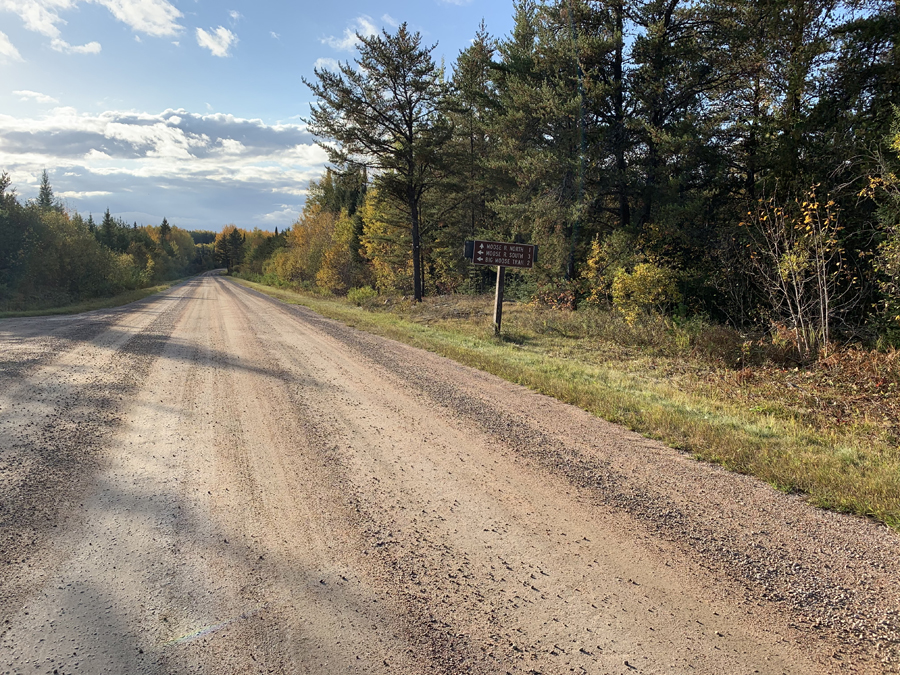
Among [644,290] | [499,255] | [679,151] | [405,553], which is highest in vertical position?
[679,151]

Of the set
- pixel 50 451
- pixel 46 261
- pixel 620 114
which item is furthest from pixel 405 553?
pixel 46 261

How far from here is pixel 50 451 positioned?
429cm

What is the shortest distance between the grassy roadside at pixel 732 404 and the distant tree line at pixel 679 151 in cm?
210

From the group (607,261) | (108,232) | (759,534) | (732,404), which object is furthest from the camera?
(108,232)

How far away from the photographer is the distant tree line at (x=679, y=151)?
30.0ft

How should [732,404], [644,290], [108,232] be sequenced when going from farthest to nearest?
1. [108,232]
2. [644,290]
3. [732,404]

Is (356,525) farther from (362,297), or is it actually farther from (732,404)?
(362,297)

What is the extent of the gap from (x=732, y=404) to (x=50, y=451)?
864 centimetres

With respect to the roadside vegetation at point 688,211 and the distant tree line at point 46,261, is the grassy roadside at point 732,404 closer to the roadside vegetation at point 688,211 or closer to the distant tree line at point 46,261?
the roadside vegetation at point 688,211

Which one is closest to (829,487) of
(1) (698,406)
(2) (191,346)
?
(1) (698,406)

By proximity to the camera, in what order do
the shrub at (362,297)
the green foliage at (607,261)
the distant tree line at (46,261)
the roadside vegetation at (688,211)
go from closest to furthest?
the roadside vegetation at (688,211) → the green foliage at (607,261) → the shrub at (362,297) → the distant tree line at (46,261)

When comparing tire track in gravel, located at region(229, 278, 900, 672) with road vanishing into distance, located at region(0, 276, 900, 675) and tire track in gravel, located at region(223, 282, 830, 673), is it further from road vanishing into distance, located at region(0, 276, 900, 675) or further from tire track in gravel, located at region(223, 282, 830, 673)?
tire track in gravel, located at region(223, 282, 830, 673)

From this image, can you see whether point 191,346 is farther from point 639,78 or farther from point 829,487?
point 639,78

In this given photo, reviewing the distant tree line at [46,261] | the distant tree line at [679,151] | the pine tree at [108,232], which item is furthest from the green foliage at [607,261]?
the pine tree at [108,232]
